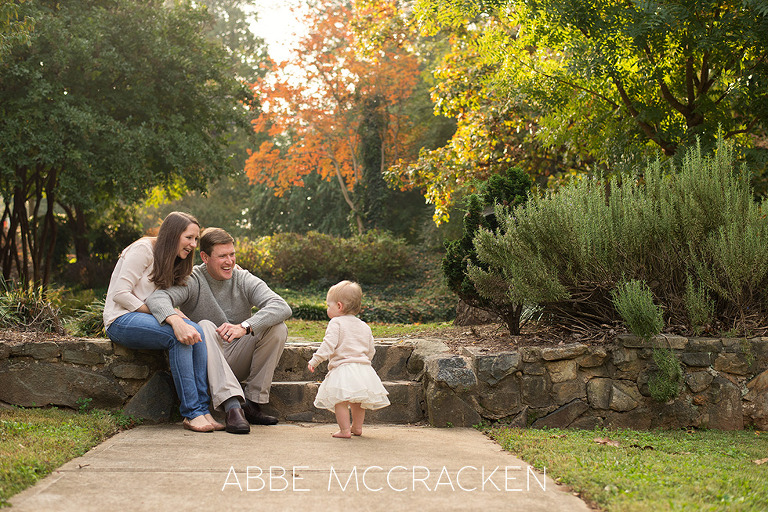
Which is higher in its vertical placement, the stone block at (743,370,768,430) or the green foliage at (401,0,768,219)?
the green foliage at (401,0,768,219)

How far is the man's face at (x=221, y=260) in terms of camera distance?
5035 mm

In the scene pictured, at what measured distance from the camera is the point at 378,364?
607 centimetres

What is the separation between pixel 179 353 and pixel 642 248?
358 cm

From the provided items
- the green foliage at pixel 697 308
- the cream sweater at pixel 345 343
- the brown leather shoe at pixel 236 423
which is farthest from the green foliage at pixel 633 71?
the brown leather shoe at pixel 236 423

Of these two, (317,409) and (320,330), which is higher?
(320,330)

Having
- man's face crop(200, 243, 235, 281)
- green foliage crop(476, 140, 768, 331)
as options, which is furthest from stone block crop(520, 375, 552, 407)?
man's face crop(200, 243, 235, 281)

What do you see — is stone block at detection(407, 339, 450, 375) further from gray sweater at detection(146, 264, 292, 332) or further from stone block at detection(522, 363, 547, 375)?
gray sweater at detection(146, 264, 292, 332)

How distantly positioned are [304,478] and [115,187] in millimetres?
9732

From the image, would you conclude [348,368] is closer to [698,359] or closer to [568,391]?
[568,391]

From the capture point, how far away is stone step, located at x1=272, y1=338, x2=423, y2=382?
5.89 m

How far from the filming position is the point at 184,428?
4.77 m

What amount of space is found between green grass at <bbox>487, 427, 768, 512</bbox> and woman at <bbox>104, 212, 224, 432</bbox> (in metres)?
2.03

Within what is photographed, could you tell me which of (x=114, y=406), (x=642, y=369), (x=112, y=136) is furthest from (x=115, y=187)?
(x=642, y=369)

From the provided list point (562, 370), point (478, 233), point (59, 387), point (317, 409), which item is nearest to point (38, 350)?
point (59, 387)
